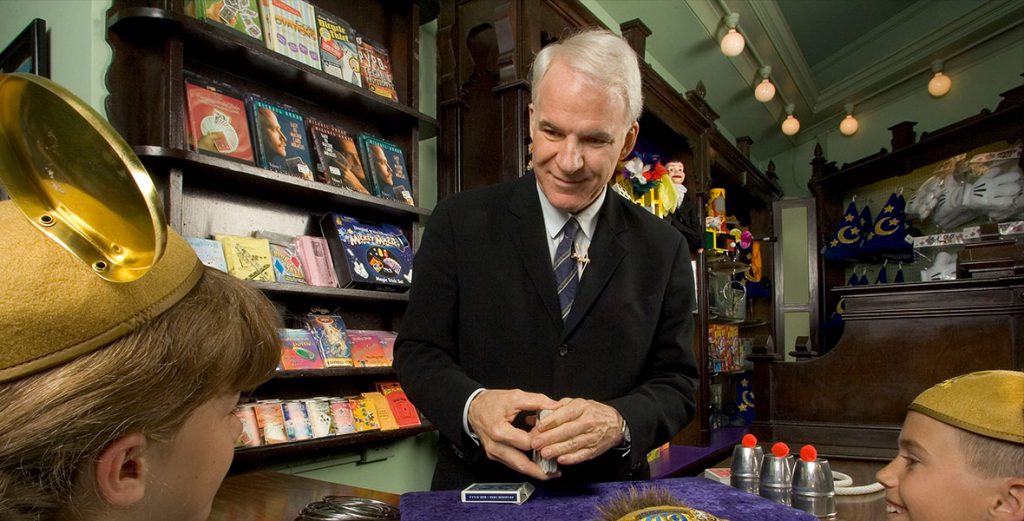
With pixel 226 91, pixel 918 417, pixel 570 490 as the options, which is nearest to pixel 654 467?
pixel 918 417

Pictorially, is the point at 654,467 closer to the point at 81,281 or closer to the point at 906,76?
the point at 81,281

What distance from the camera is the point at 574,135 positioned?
1.36 m

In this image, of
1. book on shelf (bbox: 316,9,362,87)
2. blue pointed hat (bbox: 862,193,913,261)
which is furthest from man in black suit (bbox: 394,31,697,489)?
blue pointed hat (bbox: 862,193,913,261)

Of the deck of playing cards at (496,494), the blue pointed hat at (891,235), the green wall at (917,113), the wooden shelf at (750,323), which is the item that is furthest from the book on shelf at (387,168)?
the green wall at (917,113)

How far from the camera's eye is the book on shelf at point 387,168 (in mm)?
2646

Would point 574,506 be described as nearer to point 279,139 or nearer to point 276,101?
point 279,139

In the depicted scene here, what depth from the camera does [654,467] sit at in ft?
10.9

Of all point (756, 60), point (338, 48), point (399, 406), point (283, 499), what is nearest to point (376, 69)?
point (338, 48)

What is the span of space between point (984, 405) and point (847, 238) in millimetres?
5361

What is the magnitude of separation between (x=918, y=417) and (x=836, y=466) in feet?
4.64

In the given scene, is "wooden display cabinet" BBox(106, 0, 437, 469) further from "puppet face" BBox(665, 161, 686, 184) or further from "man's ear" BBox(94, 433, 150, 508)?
"puppet face" BBox(665, 161, 686, 184)

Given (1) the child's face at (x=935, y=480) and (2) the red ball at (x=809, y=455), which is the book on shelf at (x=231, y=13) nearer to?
(2) the red ball at (x=809, y=455)

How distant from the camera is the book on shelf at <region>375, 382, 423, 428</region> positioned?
8.54 ft

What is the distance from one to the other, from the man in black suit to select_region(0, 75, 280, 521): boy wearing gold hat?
741 mm
